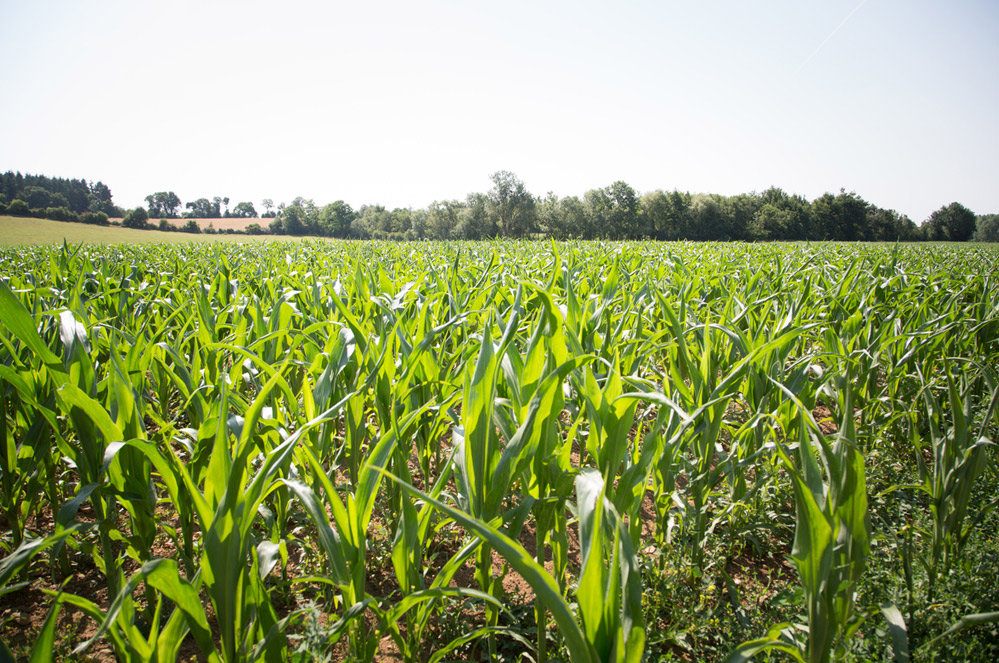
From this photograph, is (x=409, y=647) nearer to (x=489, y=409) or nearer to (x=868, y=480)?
(x=489, y=409)

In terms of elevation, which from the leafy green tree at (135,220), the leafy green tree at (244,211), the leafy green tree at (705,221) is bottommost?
the leafy green tree at (135,220)

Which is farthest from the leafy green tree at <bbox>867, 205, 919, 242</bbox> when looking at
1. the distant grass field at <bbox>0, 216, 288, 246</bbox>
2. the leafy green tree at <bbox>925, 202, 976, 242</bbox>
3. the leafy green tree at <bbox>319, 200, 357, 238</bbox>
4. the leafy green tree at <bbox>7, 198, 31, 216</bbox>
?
the leafy green tree at <bbox>7, 198, 31, 216</bbox>

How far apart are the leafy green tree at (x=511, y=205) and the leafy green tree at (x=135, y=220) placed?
42.0 meters

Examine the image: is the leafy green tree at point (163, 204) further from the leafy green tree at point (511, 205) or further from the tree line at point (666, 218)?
the leafy green tree at point (511, 205)

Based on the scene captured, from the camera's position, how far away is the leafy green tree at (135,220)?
173 ft

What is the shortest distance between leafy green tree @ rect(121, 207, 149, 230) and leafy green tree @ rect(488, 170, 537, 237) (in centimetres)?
4204

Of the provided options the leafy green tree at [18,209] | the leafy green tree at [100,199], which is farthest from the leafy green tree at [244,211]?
the leafy green tree at [18,209]

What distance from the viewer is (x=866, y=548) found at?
103 cm

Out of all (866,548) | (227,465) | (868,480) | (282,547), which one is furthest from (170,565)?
(868,480)

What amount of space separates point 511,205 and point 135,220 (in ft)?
150

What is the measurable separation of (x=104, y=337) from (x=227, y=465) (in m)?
1.64

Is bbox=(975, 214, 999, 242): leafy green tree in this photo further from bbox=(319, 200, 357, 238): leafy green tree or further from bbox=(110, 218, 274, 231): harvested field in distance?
bbox=(110, 218, 274, 231): harvested field in distance

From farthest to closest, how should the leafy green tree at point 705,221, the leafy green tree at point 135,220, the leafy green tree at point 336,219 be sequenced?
the leafy green tree at point 336,219, the leafy green tree at point 705,221, the leafy green tree at point 135,220

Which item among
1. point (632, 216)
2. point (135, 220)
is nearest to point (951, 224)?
point (632, 216)
